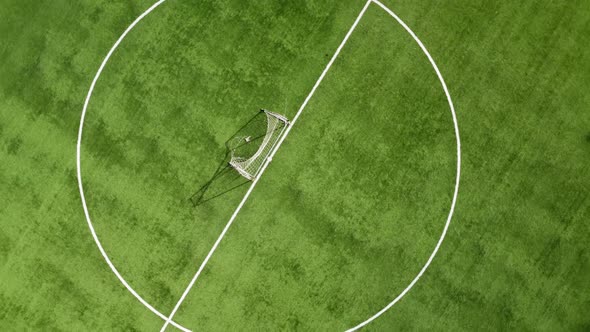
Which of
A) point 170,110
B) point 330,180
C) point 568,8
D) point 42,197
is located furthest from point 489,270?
point 42,197

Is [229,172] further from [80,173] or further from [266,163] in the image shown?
[80,173]

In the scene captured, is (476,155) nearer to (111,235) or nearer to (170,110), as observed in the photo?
(170,110)

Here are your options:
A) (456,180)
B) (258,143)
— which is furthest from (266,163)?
(456,180)

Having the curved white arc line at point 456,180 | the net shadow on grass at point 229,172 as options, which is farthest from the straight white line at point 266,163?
the curved white arc line at point 456,180

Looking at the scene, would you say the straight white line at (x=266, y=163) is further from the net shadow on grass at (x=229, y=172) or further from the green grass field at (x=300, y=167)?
the net shadow on grass at (x=229, y=172)

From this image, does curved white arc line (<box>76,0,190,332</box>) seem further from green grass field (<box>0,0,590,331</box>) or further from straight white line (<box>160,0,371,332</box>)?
straight white line (<box>160,0,371,332</box>)
